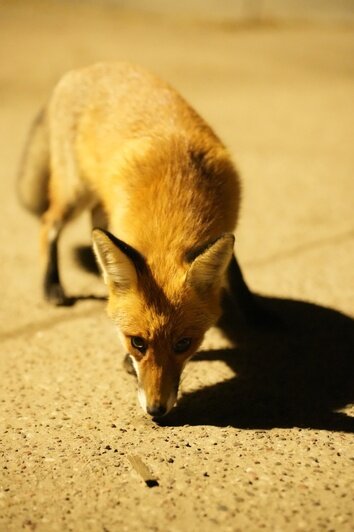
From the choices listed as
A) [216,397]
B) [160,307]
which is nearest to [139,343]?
[160,307]

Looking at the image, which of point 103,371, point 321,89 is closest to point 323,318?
point 103,371

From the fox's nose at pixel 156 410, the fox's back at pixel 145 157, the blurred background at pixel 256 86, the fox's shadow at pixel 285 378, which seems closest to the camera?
the fox's nose at pixel 156 410

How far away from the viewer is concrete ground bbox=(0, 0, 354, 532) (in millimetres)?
2244

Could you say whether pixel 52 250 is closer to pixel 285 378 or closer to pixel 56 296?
pixel 56 296

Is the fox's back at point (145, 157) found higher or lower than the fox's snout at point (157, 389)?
higher

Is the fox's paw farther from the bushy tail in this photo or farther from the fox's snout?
the fox's snout

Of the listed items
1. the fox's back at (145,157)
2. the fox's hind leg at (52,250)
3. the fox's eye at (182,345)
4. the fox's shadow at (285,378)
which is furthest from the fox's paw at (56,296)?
the fox's eye at (182,345)

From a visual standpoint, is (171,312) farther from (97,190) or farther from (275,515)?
(97,190)

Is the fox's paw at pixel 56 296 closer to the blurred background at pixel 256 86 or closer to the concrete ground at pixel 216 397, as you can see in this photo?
the concrete ground at pixel 216 397

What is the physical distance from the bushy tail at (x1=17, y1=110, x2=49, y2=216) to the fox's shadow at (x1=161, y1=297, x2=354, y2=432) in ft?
6.35

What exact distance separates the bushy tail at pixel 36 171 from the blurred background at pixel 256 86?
76cm

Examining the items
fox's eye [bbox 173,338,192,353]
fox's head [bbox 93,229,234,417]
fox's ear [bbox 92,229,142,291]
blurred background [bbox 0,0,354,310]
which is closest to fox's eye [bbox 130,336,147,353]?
fox's head [bbox 93,229,234,417]

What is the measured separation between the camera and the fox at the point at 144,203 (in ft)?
8.76

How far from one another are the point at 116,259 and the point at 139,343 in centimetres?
41
